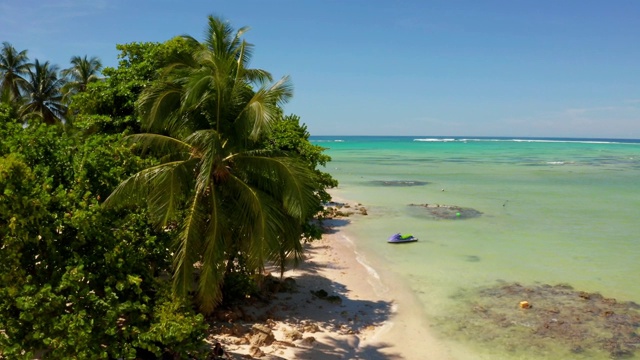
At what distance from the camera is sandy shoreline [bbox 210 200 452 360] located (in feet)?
35.7

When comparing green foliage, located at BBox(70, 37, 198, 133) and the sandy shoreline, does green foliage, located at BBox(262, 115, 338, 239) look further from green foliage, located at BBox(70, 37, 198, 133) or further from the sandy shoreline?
green foliage, located at BBox(70, 37, 198, 133)

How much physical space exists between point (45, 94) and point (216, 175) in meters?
33.1

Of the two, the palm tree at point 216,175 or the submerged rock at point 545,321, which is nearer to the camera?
the palm tree at point 216,175

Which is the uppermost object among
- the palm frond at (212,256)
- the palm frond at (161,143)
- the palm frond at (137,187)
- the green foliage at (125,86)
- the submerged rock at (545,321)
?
the green foliage at (125,86)

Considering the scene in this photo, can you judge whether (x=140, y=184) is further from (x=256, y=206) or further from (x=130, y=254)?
(x=256, y=206)

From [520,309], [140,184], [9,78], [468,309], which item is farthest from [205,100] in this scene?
[9,78]

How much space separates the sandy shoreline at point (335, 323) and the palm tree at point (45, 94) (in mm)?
28059

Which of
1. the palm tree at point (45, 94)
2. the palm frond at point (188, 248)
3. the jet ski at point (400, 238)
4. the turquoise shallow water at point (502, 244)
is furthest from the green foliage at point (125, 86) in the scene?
the palm tree at point (45, 94)

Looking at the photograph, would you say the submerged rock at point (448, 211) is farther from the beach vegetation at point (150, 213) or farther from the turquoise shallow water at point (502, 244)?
the beach vegetation at point (150, 213)

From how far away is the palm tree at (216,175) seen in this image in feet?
29.1

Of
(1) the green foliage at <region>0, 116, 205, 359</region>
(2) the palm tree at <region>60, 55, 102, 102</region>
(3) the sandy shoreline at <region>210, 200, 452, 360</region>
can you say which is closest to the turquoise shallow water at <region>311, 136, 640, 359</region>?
(3) the sandy shoreline at <region>210, 200, 452, 360</region>

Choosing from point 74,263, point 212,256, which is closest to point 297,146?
point 212,256

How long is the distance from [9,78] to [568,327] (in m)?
39.4

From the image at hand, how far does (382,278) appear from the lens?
56.1 ft
